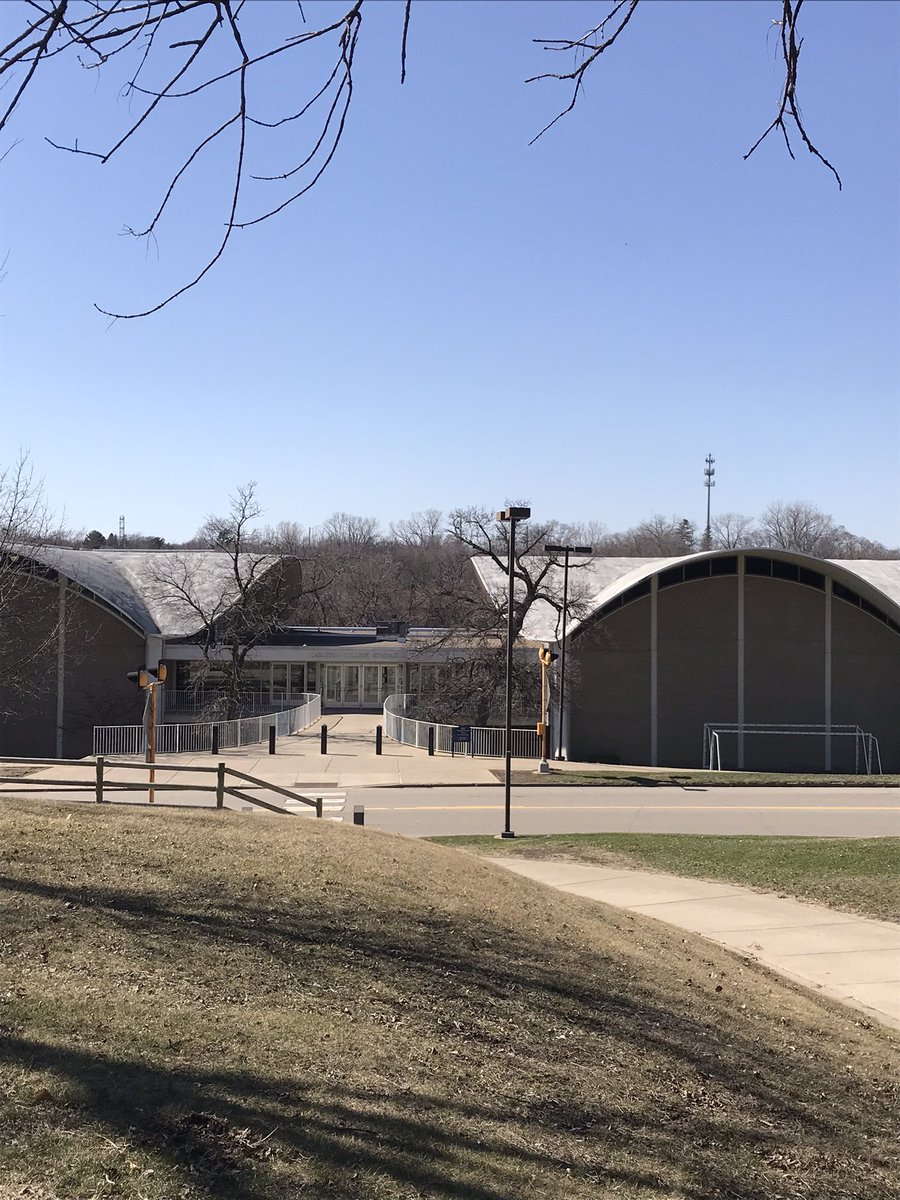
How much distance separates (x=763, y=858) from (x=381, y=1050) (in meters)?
12.1

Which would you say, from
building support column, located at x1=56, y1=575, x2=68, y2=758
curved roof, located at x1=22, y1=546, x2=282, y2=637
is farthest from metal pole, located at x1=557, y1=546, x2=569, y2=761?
building support column, located at x1=56, y1=575, x2=68, y2=758

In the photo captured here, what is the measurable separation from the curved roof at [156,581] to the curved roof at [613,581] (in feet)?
37.3

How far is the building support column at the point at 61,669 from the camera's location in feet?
126

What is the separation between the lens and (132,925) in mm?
7902

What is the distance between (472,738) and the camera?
117 feet

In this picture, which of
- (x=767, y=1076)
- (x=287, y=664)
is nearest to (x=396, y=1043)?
(x=767, y=1076)

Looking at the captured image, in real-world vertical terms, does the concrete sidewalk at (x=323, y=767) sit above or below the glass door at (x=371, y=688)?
below

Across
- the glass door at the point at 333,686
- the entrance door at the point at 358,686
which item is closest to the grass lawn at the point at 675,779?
the entrance door at the point at 358,686

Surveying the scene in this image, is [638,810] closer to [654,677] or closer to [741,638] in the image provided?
[654,677]

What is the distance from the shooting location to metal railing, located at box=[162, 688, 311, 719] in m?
41.4

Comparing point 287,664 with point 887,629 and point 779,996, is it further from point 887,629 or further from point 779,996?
point 779,996

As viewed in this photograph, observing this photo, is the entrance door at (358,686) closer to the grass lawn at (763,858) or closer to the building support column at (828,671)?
the building support column at (828,671)

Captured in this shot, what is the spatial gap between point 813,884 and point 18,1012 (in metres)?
11.8

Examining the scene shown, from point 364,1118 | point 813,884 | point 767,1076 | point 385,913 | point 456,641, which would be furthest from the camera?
point 456,641
